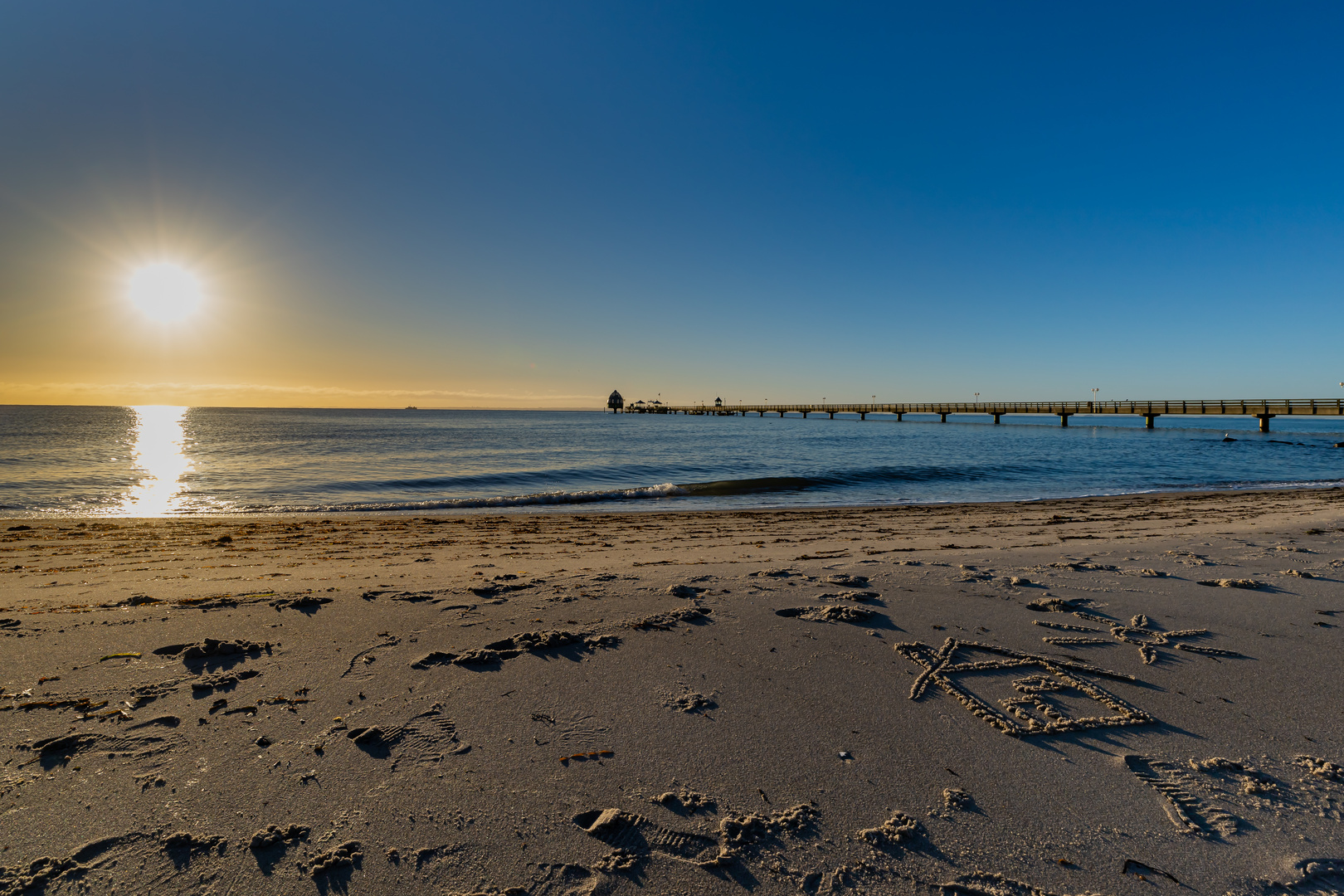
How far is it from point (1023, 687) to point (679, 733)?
2292mm

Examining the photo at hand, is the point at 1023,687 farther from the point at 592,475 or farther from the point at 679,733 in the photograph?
the point at 592,475

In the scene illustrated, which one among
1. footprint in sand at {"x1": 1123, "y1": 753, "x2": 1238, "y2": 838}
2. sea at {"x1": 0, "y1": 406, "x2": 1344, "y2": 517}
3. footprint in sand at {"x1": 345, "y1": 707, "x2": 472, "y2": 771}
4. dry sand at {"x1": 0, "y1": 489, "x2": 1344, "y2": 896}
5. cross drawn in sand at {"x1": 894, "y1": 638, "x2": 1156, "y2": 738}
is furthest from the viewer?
sea at {"x1": 0, "y1": 406, "x2": 1344, "y2": 517}

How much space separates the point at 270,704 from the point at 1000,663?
477 cm

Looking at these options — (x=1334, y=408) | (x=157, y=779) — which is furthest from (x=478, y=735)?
(x=1334, y=408)

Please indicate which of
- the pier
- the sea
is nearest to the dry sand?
the sea

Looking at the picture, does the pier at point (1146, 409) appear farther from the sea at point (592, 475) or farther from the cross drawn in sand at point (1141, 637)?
the cross drawn in sand at point (1141, 637)

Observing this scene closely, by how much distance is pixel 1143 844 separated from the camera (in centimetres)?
232

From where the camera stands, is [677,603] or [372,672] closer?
[372,672]

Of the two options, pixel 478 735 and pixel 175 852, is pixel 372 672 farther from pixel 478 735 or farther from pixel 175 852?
pixel 175 852

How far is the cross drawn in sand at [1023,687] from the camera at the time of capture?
10.4 ft

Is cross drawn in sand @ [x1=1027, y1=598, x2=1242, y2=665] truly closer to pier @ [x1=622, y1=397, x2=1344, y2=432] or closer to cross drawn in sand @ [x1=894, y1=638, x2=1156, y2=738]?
cross drawn in sand @ [x1=894, y1=638, x2=1156, y2=738]

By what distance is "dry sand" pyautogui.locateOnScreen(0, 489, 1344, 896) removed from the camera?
2.22 metres

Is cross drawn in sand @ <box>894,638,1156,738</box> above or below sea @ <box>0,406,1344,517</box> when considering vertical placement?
above

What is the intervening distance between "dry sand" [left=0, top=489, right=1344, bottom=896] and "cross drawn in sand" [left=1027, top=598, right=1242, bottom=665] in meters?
0.04
